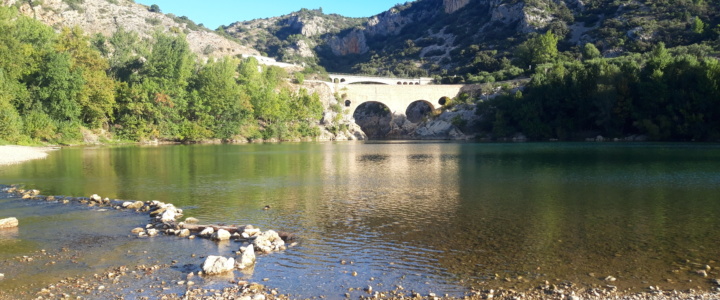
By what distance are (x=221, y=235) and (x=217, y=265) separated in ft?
11.1

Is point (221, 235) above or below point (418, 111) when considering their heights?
below

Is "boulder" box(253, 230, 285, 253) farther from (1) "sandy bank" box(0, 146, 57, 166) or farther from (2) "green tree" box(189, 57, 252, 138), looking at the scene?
(2) "green tree" box(189, 57, 252, 138)

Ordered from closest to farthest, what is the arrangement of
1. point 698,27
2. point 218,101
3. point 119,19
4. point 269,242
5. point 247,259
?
point 247,259
point 269,242
point 218,101
point 698,27
point 119,19

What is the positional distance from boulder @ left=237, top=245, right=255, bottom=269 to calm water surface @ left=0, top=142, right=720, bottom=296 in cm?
33

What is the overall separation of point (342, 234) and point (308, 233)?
107 centimetres

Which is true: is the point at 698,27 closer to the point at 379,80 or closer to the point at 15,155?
the point at 379,80

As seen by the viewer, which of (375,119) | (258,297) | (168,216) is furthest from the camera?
(375,119)

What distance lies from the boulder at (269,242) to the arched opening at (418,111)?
113 metres

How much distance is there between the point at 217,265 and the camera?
1141 centimetres

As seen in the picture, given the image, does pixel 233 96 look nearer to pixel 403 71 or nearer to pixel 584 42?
pixel 403 71

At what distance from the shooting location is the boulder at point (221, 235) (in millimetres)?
14688

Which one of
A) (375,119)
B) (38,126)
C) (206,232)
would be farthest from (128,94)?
(206,232)

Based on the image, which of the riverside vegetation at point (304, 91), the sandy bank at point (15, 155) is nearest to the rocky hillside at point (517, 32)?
the riverside vegetation at point (304, 91)

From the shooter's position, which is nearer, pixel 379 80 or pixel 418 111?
pixel 379 80
